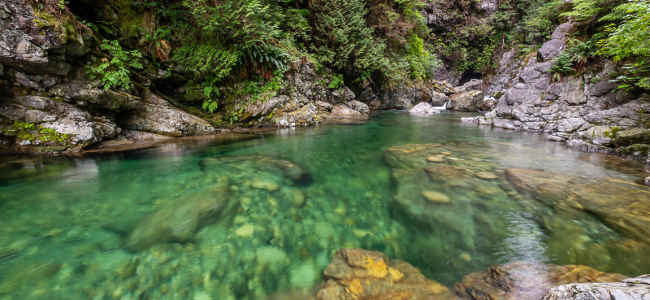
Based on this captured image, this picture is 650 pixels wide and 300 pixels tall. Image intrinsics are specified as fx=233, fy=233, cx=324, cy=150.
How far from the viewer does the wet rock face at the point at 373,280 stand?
5.89ft

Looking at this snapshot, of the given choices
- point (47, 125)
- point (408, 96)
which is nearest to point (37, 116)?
point (47, 125)

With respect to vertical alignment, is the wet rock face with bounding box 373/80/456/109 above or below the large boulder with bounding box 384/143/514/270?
above

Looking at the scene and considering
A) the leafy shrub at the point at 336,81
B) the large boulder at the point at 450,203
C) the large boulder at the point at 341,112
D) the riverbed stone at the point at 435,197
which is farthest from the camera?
the leafy shrub at the point at 336,81

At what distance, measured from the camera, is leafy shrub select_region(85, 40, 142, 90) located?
6.09 m

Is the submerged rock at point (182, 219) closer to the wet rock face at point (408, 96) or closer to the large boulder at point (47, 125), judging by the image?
the large boulder at point (47, 125)

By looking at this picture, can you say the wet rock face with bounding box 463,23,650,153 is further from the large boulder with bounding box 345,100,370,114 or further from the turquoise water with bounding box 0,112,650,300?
the large boulder with bounding box 345,100,370,114

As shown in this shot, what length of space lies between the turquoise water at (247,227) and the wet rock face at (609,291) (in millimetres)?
773

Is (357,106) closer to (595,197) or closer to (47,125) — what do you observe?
(595,197)

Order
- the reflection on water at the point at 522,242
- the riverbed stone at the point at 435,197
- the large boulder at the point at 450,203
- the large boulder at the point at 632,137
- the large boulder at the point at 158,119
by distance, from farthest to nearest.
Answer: the large boulder at the point at 158,119 < the large boulder at the point at 632,137 < the riverbed stone at the point at 435,197 < the large boulder at the point at 450,203 < the reflection on water at the point at 522,242

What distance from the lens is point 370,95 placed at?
63.0 feet

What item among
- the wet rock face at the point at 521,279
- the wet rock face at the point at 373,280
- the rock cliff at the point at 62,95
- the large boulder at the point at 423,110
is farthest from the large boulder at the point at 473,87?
the wet rock face at the point at 373,280

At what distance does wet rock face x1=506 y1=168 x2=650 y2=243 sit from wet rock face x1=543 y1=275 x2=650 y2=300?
1.76 metres

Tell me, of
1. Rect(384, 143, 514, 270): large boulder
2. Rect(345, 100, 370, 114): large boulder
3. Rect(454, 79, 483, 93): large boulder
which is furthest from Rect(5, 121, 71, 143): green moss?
Rect(454, 79, 483, 93): large boulder

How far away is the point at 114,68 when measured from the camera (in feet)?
21.3
